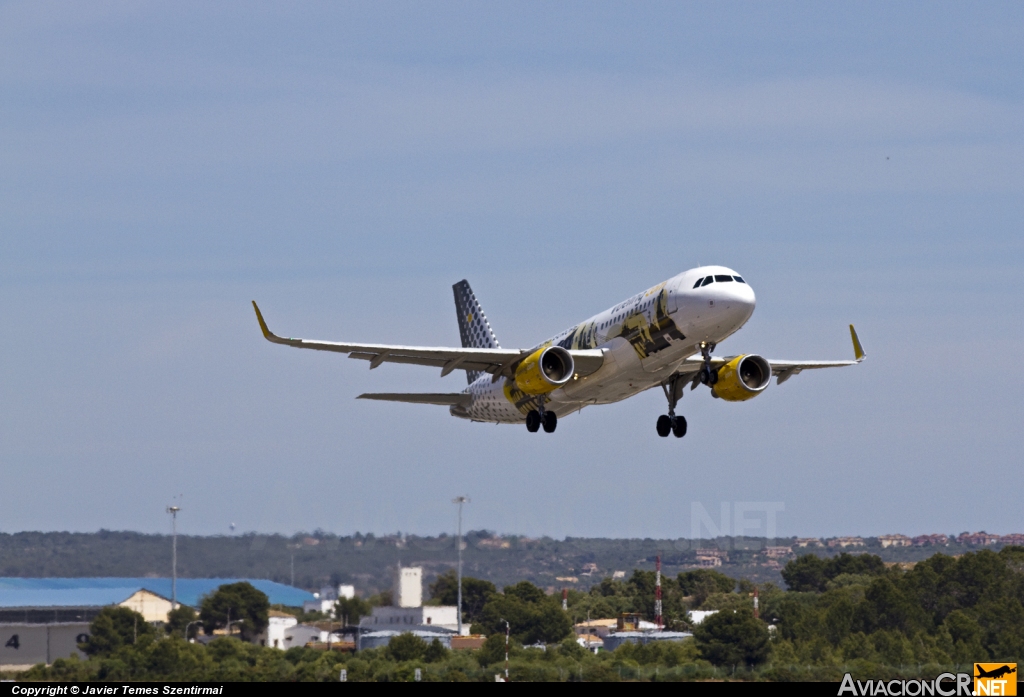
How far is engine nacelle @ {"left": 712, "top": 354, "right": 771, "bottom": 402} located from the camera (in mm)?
47375

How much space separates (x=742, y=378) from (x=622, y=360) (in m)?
4.56

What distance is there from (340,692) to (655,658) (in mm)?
30361

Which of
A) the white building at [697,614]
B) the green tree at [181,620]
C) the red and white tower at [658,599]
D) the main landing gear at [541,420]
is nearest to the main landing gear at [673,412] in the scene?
the main landing gear at [541,420]

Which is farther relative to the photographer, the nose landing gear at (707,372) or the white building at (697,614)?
the white building at (697,614)

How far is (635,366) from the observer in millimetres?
45250

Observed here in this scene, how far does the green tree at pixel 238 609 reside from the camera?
196ft

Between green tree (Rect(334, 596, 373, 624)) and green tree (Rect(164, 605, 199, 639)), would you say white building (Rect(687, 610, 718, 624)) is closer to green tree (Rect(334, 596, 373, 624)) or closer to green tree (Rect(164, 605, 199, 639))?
green tree (Rect(334, 596, 373, 624))

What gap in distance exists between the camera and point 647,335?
4416 centimetres

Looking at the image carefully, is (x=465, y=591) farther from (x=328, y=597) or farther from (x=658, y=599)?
(x=658, y=599)

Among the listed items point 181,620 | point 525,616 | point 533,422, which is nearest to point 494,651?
point 525,616

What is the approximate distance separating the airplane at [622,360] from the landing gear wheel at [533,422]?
34 millimetres

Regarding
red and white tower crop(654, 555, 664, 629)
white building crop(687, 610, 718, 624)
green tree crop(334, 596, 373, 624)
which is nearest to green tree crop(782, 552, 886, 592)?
white building crop(687, 610, 718, 624)

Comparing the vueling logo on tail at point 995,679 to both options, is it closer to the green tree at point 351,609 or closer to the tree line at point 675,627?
the tree line at point 675,627

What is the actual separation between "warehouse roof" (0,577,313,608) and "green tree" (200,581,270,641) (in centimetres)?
77
